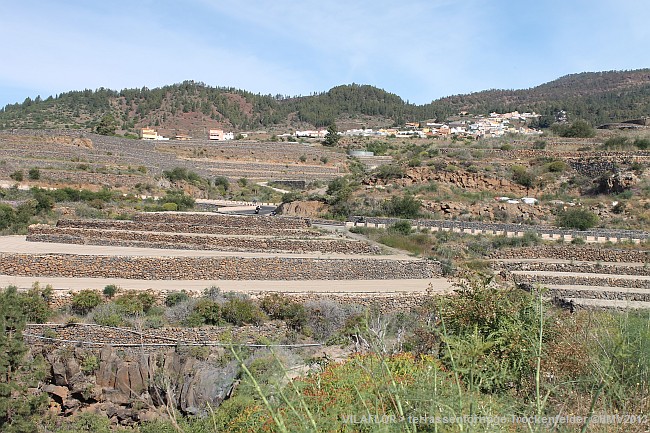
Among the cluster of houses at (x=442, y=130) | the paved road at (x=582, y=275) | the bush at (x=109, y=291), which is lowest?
the paved road at (x=582, y=275)

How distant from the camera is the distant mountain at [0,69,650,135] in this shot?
85.2 metres

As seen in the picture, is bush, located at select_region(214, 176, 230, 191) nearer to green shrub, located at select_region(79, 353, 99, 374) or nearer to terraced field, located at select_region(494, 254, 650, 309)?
terraced field, located at select_region(494, 254, 650, 309)

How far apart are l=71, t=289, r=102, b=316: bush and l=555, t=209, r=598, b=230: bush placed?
22134 millimetres

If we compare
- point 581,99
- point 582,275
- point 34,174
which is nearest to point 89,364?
point 582,275

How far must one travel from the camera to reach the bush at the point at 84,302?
13.9m

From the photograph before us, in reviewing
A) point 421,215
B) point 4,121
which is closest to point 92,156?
point 421,215

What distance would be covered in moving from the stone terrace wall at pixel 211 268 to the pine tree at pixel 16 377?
4636 millimetres

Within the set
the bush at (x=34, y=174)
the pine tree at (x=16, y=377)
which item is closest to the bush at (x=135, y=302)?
the pine tree at (x=16, y=377)

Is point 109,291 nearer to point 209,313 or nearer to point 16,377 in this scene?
point 209,313

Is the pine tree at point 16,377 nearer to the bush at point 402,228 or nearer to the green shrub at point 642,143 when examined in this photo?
the bush at point 402,228

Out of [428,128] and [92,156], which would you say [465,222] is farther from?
[428,128]

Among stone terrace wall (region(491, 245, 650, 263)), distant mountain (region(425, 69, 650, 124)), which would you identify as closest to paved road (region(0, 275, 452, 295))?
stone terrace wall (region(491, 245, 650, 263))

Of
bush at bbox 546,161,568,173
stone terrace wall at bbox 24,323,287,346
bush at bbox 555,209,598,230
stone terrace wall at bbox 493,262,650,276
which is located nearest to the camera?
stone terrace wall at bbox 24,323,287,346

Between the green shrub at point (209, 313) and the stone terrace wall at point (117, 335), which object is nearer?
the stone terrace wall at point (117, 335)
